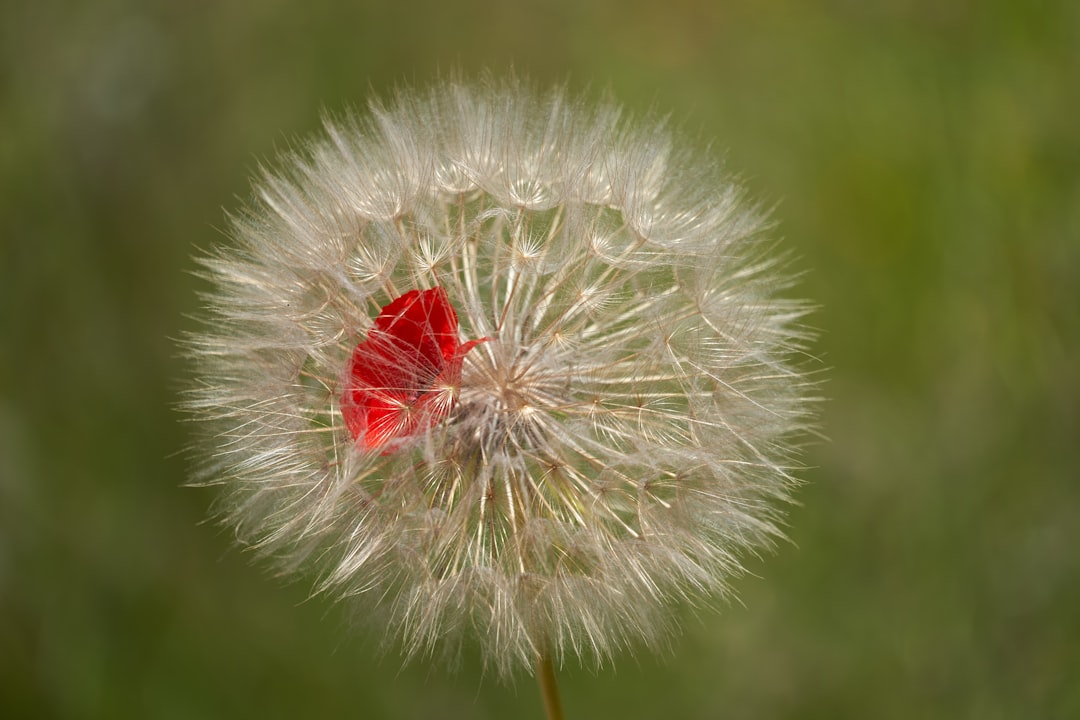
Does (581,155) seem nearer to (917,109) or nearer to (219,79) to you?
(917,109)

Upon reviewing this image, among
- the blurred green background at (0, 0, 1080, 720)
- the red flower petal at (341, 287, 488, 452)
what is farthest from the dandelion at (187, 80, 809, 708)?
the blurred green background at (0, 0, 1080, 720)

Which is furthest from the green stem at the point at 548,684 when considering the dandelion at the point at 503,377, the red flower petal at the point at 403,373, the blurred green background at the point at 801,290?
the blurred green background at the point at 801,290

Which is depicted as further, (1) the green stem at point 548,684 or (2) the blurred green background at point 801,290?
(2) the blurred green background at point 801,290

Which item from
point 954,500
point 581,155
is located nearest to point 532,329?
point 581,155

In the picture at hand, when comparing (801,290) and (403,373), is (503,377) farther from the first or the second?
(801,290)

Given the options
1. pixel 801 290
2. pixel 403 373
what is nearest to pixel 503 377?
pixel 403 373

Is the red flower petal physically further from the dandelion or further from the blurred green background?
the blurred green background

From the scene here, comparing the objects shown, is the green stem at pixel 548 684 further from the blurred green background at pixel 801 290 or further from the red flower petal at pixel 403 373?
the blurred green background at pixel 801 290
